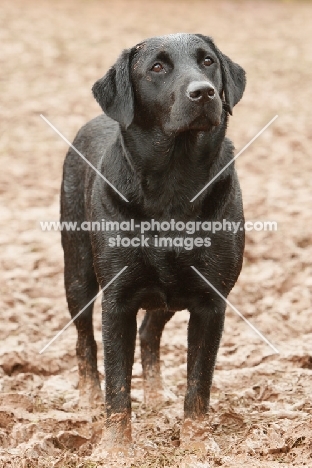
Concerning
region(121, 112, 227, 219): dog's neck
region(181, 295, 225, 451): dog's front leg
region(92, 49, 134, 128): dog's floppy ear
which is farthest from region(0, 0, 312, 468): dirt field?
region(92, 49, 134, 128): dog's floppy ear

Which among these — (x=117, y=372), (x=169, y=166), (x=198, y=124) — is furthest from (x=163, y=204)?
(x=117, y=372)

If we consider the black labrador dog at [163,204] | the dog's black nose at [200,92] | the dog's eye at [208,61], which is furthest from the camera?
the dog's eye at [208,61]

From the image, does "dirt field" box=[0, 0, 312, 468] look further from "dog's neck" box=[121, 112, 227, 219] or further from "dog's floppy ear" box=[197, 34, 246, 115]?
"dog's floppy ear" box=[197, 34, 246, 115]

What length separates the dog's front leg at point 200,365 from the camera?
13.6ft

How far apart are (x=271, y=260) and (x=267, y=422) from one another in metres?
3.18

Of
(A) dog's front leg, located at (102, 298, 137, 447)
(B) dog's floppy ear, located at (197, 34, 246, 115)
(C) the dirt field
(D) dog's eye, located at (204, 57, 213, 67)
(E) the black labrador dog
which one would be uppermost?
(D) dog's eye, located at (204, 57, 213, 67)

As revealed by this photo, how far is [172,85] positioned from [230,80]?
44cm

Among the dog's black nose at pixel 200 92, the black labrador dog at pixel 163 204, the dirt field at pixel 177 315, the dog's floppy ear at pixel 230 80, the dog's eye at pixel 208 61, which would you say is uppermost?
the dog's eye at pixel 208 61

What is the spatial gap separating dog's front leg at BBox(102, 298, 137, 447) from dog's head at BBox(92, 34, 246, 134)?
971 millimetres

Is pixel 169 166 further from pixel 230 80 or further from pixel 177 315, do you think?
pixel 177 315

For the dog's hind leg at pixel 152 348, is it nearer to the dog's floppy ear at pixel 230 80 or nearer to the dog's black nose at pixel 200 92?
the dog's floppy ear at pixel 230 80

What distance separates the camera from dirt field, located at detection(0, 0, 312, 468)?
4121mm

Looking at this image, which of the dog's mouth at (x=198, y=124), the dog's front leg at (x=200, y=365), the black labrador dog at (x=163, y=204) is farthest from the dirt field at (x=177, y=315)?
the dog's mouth at (x=198, y=124)

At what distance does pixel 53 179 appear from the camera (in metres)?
9.64
